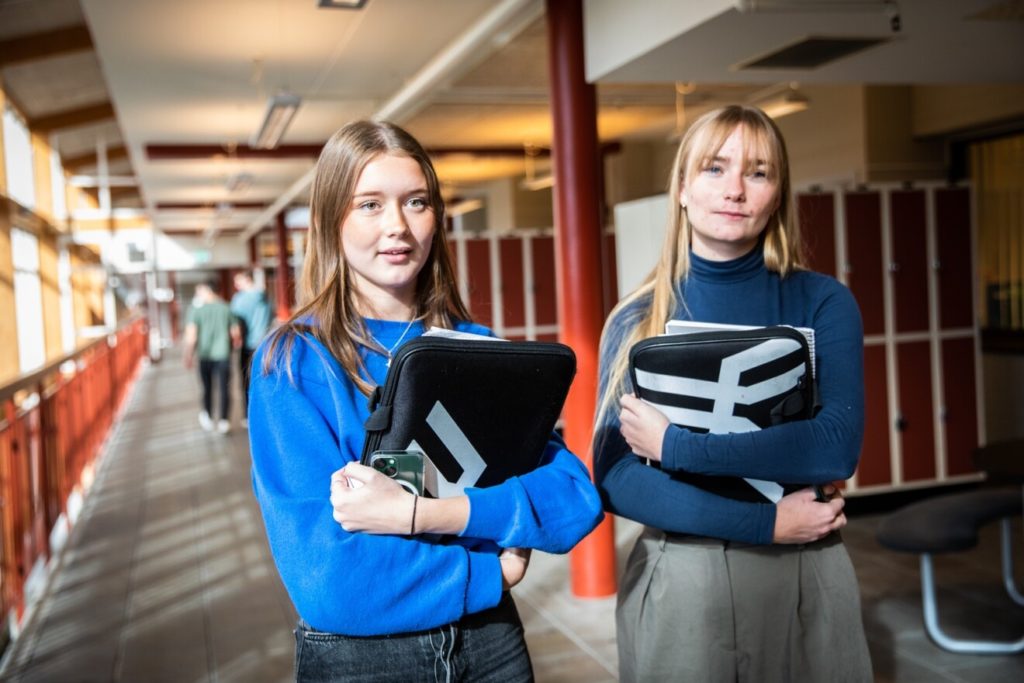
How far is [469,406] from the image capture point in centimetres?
105

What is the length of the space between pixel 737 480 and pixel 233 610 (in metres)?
3.08

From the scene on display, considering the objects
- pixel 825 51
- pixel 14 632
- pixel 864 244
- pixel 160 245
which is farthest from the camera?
pixel 160 245

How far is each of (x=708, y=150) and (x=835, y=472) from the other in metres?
0.51

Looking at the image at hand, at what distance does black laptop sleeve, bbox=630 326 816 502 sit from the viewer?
124cm

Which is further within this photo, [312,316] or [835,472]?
[835,472]

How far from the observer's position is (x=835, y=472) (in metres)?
1.29

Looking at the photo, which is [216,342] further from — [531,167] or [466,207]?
[466,207]

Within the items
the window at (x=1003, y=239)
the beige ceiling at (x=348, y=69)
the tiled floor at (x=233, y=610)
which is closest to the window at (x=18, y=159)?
the beige ceiling at (x=348, y=69)

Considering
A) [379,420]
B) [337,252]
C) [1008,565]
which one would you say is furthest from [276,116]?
[379,420]

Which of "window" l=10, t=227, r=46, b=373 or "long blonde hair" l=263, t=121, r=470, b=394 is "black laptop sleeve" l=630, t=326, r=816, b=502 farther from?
"window" l=10, t=227, r=46, b=373

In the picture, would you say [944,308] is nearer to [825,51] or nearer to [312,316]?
[825,51]

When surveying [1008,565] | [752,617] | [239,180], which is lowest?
[1008,565]

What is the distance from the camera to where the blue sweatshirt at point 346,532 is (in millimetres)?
1014

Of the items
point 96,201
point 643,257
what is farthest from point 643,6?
point 96,201
